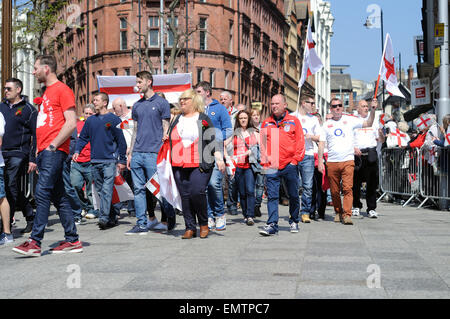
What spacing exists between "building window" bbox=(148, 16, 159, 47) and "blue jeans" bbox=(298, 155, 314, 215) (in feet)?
130

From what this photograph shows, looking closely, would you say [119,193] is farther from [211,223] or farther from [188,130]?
[188,130]

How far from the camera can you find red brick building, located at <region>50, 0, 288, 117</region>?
4900 centimetres

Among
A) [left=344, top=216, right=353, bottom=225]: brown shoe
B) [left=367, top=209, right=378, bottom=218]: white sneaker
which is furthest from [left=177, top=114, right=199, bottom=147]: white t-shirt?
[left=367, top=209, right=378, bottom=218]: white sneaker

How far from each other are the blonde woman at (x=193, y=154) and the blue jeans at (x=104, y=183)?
1631mm

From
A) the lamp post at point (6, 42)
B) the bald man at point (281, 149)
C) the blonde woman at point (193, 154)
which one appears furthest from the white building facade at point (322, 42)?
the blonde woman at point (193, 154)

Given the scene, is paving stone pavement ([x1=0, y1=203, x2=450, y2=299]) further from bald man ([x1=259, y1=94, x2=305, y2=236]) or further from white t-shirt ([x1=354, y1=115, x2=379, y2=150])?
white t-shirt ([x1=354, y1=115, x2=379, y2=150])

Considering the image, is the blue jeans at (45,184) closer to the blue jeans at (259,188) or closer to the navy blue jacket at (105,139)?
the navy blue jacket at (105,139)

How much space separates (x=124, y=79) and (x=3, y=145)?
25.2ft

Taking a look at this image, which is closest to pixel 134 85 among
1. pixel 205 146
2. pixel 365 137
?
pixel 365 137

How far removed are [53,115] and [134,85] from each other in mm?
9599

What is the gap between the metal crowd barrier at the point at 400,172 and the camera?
Answer: 15.5 meters

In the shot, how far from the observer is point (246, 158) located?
11500 mm

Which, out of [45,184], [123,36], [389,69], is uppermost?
[123,36]
